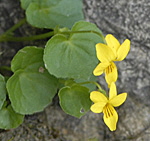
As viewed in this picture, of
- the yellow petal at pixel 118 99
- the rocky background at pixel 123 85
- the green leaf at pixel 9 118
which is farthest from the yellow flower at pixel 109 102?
the rocky background at pixel 123 85

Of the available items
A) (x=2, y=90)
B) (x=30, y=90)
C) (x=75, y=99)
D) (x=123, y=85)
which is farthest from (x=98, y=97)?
(x=123, y=85)

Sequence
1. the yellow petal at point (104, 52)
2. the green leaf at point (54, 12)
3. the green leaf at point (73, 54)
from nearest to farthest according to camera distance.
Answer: the yellow petal at point (104, 52) → the green leaf at point (73, 54) → the green leaf at point (54, 12)

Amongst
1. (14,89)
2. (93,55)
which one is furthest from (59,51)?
(14,89)

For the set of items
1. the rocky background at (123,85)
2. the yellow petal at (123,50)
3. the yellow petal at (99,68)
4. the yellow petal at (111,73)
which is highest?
the yellow petal at (123,50)

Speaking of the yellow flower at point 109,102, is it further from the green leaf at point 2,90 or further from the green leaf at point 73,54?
the green leaf at point 2,90

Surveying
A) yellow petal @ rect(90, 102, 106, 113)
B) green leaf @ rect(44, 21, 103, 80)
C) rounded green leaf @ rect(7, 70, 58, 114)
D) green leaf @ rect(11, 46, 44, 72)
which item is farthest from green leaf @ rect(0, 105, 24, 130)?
yellow petal @ rect(90, 102, 106, 113)
